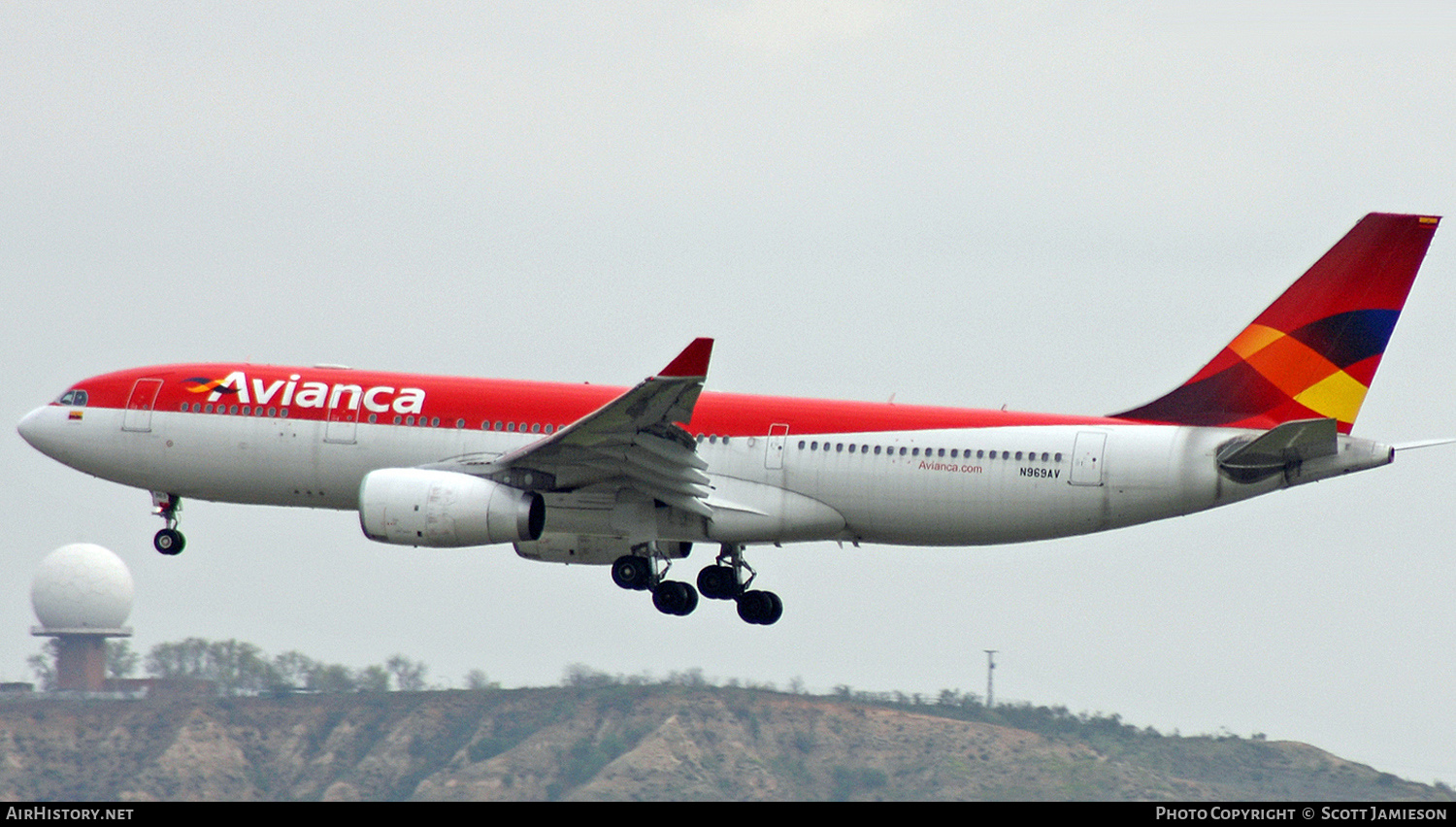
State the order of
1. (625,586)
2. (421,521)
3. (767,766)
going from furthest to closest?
(767,766) < (625,586) < (421,521)

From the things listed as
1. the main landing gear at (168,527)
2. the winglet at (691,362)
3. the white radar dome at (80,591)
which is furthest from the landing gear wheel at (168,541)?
the white radar dome at (80,591)

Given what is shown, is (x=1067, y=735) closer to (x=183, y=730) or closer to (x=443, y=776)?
(x=443, y=776)

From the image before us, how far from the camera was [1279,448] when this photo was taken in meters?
42.5

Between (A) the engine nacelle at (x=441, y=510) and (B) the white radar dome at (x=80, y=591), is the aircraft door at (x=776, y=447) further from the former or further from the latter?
(B) the white radar dome at (x=80, y=591)

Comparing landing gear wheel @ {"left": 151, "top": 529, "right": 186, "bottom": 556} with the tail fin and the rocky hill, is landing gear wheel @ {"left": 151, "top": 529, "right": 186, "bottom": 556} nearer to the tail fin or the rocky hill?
the rocky hill

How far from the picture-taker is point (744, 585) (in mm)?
49844

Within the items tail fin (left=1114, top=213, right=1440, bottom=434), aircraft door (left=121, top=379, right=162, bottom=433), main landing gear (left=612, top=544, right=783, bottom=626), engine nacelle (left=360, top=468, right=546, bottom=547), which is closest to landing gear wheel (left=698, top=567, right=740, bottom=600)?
main landing gear (left=612, top=544, right=783, bottom=626)

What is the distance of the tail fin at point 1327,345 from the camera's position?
4522 cm

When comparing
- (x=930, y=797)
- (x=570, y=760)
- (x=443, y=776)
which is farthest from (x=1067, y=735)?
(x=443, y=776)

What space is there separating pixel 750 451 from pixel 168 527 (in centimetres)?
1685

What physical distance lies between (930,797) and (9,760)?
34.3m

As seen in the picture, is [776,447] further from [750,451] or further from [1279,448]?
[1279,448]

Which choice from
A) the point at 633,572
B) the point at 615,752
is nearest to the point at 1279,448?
the point at 633,572

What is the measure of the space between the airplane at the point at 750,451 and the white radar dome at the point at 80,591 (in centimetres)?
5128
